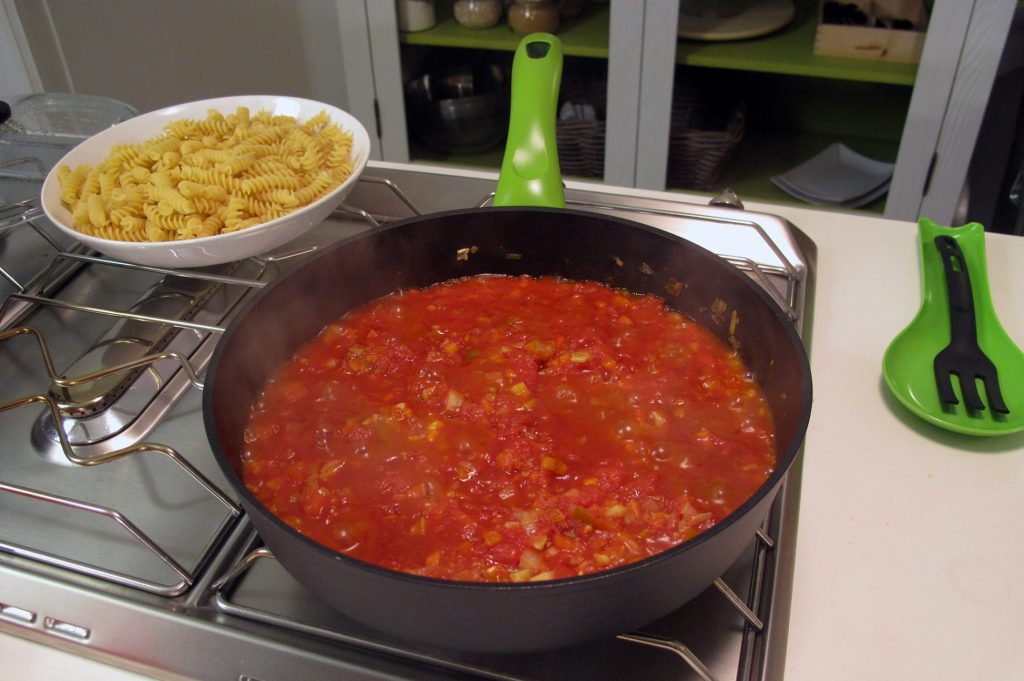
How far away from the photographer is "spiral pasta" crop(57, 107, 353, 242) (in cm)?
121

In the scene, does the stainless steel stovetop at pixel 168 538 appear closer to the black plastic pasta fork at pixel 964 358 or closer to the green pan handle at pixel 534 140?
the black plastic pasta fork at pixel 964 358

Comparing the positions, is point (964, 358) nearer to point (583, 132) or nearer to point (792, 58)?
point (792, 58)

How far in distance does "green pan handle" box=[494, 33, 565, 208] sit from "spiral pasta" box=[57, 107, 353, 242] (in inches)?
11.2

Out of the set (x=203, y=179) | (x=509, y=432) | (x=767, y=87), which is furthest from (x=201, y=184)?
(x=767, y=87)

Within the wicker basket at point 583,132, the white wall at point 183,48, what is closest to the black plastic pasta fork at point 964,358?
the wicker basket at point 583,132

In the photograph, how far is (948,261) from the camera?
1312 mm

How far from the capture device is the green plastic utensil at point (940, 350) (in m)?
1.07

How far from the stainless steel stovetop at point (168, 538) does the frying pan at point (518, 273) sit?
3.1 inches

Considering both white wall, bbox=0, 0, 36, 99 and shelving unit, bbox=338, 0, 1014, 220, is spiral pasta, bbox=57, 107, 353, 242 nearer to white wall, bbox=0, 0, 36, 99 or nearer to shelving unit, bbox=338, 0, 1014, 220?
shelving unit, bbox=338, 0, 1014, 220

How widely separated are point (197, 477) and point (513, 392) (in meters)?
0.41

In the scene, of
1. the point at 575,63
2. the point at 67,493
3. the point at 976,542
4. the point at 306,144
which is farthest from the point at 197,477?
the point at 575,63

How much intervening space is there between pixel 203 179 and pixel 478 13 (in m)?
1.76

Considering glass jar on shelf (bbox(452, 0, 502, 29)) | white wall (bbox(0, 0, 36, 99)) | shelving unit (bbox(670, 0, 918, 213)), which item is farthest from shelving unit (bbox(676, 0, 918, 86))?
white wall (bbox(0, 0, 36, 99))

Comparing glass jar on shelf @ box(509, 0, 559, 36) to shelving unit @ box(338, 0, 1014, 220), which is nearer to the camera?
shelving unit @ box(338, 0, 1014, 220)
